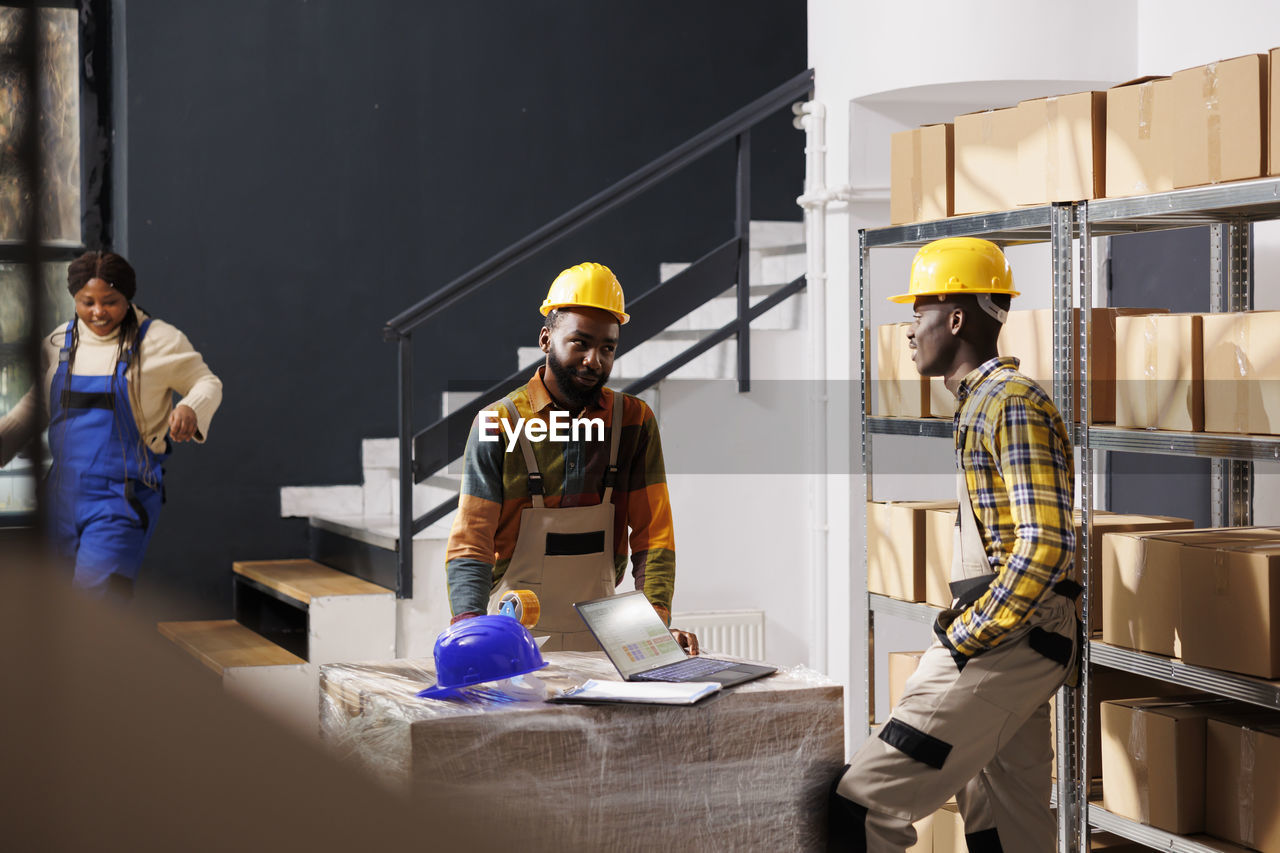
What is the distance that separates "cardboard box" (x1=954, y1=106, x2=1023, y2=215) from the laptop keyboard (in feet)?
6.14

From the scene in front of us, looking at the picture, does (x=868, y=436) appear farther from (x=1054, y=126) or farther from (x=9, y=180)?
(x=9, y=180)

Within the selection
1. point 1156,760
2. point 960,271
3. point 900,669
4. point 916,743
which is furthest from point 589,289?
point 1156,760

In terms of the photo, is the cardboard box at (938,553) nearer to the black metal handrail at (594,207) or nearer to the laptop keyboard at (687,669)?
the laptop keyboard at (687,669)

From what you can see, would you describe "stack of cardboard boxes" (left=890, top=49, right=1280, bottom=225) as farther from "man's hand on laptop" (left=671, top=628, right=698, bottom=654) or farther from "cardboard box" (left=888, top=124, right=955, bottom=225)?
"man's hand on laptop" (left=671, top=628, right=698, bottom=654)

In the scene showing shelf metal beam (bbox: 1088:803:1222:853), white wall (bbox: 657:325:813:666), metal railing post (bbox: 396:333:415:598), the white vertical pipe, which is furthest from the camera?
white wall (bbox: 657:325:813:666)

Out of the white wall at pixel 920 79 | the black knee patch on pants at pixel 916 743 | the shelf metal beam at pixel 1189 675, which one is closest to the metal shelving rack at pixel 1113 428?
the shelf metal beam at pixel 1189 675

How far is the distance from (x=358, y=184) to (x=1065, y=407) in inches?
157

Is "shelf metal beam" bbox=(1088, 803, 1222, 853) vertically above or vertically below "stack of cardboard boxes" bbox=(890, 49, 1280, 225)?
below

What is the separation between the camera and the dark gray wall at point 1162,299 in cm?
419

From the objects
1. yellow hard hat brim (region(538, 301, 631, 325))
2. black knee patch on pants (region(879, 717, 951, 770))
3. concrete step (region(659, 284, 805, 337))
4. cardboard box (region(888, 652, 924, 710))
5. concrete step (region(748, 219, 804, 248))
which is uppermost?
concrete step (region(748, 219, 804, 248))

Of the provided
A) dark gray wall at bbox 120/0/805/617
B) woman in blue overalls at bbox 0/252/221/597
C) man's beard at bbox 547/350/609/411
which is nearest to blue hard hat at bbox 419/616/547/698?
man's beard at bbox 547/350/609/411

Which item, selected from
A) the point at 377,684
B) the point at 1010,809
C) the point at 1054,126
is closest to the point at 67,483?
the point at 377,684

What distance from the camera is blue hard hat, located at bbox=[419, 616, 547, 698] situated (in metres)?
2.04

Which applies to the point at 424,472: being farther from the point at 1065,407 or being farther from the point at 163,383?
the point at 1065,407
